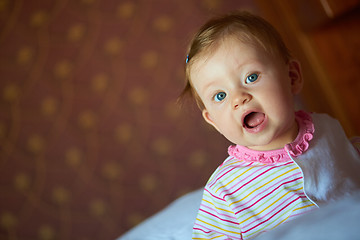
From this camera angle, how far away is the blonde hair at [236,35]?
79 centimetres

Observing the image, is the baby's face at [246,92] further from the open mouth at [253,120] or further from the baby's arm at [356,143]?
the baby's arm at [356,143]

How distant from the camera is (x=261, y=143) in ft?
2.57

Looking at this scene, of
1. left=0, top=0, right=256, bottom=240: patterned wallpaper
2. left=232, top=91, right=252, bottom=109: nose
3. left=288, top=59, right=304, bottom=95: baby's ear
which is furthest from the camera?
left=0, top=0, right=256, bottom=240: patterned wallpaper

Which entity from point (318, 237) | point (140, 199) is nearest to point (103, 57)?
point (140, 199)

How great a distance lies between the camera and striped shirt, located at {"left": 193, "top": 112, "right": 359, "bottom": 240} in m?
0.77

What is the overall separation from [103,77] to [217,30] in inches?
45.8

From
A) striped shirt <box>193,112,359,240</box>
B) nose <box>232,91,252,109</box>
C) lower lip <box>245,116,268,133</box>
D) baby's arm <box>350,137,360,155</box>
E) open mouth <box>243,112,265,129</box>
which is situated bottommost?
baby's arm <box>350,137,360,155</box>

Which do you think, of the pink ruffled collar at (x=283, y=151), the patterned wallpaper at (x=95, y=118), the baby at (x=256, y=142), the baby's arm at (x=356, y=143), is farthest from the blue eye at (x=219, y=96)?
the patterned wallpaper at (x=95, y=118)

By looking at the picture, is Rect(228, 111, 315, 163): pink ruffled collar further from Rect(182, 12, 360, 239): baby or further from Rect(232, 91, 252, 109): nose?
Rect(232, 91, 252, 109): nose

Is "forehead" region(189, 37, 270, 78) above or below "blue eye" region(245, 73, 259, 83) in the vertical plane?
above

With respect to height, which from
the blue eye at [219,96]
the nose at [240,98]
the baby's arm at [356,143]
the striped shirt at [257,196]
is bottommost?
the baby's arm at [356,143]

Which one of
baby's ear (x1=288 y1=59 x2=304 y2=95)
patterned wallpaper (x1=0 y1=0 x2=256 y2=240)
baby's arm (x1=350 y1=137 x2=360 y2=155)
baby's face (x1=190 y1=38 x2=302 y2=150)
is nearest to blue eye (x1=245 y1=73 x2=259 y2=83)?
baby's face (x1=190 y1=38 x2=302 y2=150)

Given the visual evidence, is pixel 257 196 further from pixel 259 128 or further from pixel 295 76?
pixel 295 76

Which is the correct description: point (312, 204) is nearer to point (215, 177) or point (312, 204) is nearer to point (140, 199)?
point (215, 177)
